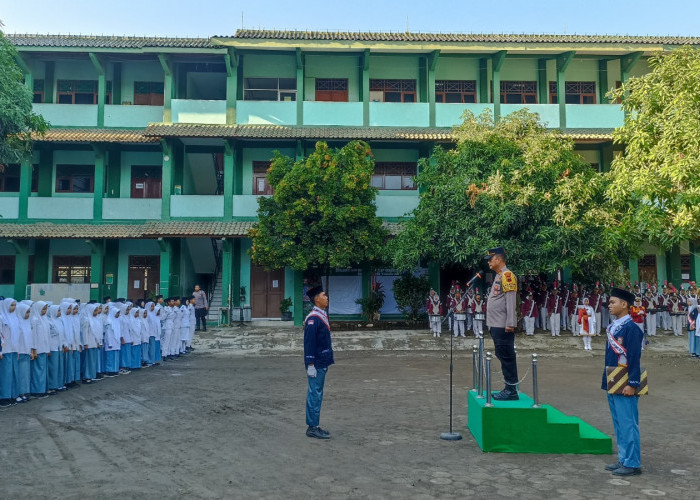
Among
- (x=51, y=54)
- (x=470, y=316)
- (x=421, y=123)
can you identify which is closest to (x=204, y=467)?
(x=470, y=316)

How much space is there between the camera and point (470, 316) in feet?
65.4

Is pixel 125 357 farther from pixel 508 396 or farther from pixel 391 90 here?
pixel 391 90

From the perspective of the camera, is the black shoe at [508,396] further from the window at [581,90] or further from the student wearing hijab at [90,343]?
the window at [581,90]

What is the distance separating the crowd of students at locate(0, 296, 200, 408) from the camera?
9.64 metres

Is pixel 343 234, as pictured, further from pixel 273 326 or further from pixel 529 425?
pixel 529 425

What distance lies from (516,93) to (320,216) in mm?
11017

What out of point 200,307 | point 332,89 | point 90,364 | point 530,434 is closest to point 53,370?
point 90,364

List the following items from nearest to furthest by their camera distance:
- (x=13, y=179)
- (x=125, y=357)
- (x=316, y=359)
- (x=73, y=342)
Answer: (x=316, y=359) < (x=73, y=342) < (x=125, y=357) < (x=13, y=179)

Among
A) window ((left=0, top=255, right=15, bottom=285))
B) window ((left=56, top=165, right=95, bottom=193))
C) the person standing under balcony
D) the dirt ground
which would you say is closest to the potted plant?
→ the person standing under balcony

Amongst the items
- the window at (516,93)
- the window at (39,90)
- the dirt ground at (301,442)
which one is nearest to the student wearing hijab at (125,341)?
the dirt ground at (301,442)

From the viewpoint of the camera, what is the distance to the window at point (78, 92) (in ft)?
76.0

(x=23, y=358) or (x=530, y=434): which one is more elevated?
(x=23, y=358)

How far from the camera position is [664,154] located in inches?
472

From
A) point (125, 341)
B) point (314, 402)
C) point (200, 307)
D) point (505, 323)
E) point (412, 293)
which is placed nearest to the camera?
point (505, 323)
